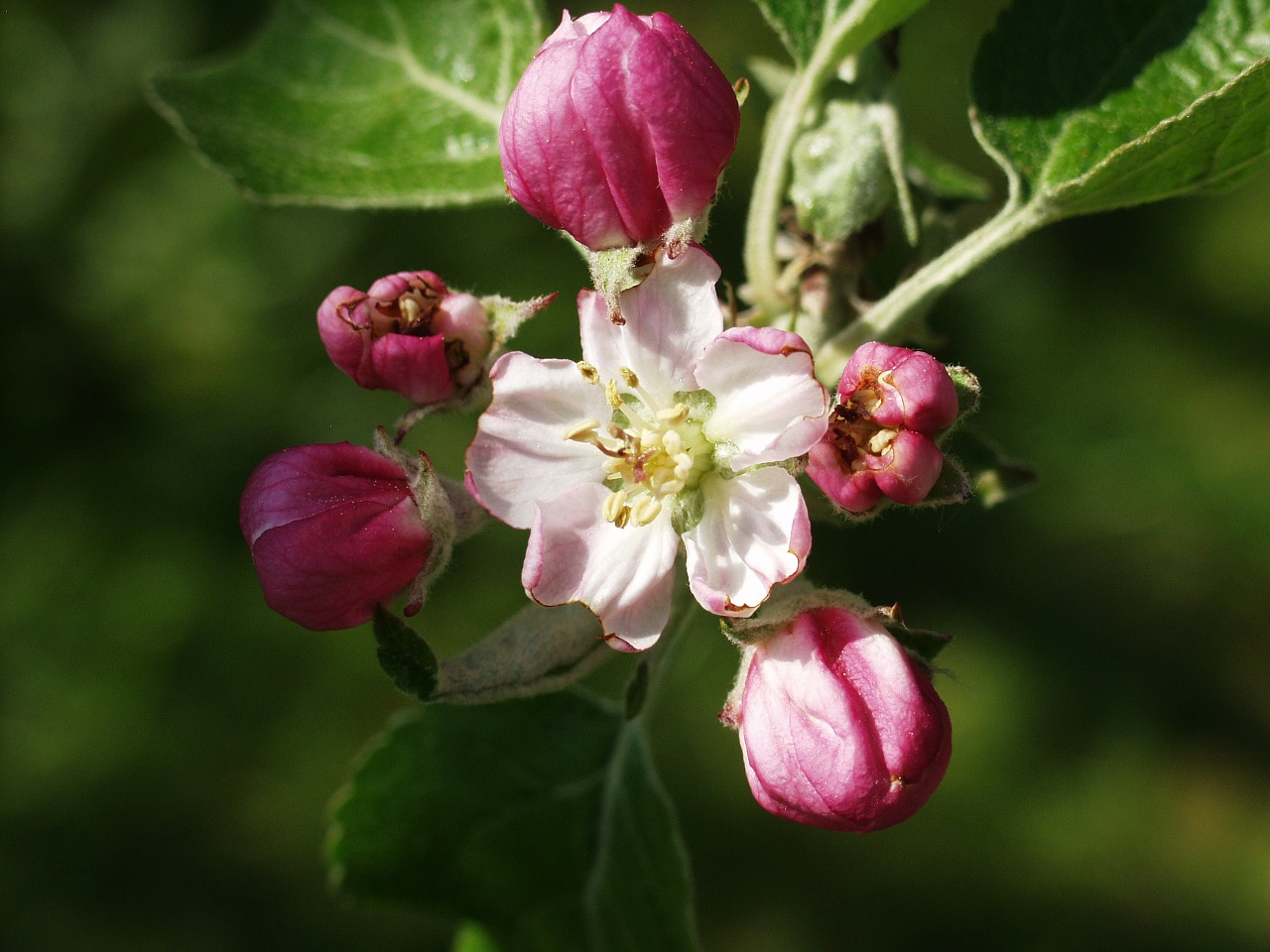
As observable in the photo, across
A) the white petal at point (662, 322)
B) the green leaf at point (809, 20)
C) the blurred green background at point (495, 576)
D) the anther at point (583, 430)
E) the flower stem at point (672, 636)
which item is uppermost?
the green leaf at point (809, 20)

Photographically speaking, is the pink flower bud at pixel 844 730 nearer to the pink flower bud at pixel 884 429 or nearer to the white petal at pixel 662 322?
the pink flower bud at pixel 884 429

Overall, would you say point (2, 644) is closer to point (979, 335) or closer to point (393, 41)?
point (393, 41)

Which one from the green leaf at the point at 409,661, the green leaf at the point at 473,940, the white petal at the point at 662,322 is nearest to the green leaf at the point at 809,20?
the white petal at the point at 662,322

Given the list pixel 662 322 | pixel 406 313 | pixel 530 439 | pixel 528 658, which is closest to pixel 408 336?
pixel 406 313

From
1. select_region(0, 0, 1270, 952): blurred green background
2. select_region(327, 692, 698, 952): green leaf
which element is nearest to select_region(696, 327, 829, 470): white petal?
select_region(327, 692, 698, 952): green leaf

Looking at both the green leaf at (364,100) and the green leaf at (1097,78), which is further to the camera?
the green leaf at (364,100)

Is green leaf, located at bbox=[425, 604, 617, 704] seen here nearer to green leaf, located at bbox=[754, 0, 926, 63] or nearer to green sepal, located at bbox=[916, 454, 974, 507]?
green sepal, located at bbox=[916, 454, 974, 507]

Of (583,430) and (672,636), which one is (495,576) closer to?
(672,636)
